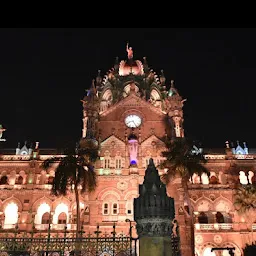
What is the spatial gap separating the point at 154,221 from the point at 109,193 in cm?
3140

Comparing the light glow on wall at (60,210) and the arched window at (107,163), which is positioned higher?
the arched window at (107,163)

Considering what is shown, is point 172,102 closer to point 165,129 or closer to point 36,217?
point 165,129

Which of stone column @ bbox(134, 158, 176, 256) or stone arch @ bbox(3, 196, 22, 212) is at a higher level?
stone arch @ bbox(3, 196, 22, 212)

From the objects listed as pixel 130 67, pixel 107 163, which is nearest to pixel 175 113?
pixel 107 163

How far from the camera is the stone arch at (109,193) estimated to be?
42719 millimetres

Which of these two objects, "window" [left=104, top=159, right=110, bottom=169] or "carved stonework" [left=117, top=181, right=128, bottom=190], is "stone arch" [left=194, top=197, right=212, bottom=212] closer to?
"carved stonework" [left=117, top=181, right=128, bottom=190]

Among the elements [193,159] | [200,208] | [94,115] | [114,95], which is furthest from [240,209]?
[114,95]

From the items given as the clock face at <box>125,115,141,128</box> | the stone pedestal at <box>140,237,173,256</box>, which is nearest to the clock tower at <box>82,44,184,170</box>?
the clock face at <box>125,115,141,128</box>

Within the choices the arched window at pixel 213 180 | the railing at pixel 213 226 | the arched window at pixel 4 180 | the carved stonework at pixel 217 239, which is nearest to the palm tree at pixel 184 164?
the railing at pixel 213 226

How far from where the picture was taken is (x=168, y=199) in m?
12.9

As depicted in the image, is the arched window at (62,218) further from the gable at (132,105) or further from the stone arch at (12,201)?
the gable at (132,105)

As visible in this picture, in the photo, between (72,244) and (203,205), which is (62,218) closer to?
(203,205)

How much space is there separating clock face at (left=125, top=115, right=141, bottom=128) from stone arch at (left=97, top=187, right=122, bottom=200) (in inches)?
464

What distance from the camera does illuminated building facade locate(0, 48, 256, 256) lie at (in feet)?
134
